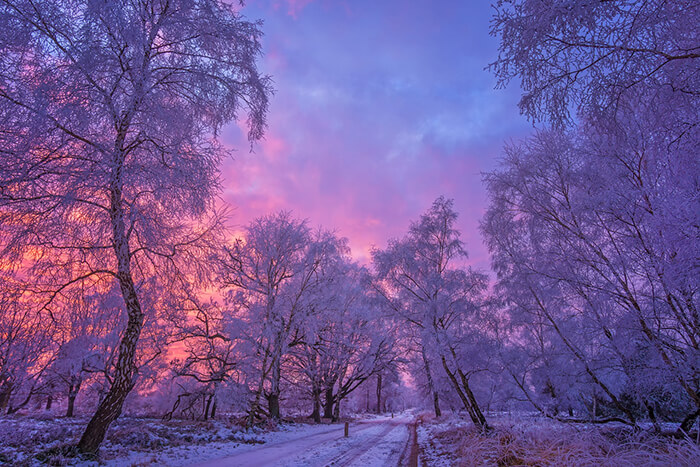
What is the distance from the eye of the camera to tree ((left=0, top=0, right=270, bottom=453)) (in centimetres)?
469

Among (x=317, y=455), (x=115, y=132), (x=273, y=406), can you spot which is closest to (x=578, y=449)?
(x=317, y=455)

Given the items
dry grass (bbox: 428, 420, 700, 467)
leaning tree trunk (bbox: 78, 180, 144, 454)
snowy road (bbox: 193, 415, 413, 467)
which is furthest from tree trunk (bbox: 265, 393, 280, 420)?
leaning tree trunk (bbox: 78, 180, 144, 454)

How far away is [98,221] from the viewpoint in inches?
244

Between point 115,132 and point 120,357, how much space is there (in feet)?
15.0

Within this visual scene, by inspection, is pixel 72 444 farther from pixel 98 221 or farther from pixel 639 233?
pixel 639 233

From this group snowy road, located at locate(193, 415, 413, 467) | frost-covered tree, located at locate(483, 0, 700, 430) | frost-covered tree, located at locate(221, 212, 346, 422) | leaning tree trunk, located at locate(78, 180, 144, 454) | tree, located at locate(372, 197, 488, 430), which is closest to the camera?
frost-covered tree, located at locate(483, 0, 700, 430)

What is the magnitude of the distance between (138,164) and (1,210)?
2.26 meters

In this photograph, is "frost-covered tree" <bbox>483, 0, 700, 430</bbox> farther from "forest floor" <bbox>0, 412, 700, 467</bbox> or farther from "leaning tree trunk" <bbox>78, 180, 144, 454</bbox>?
"leaning tree trunk" <bbox>78, 180, 144, 454</bbox>

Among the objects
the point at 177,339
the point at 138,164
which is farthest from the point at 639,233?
the point at 177,339

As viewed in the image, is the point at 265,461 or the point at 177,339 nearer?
the point at 265,461

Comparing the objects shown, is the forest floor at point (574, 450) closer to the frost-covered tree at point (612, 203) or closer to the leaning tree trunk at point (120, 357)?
the frost-covered tree at point (612, 203)

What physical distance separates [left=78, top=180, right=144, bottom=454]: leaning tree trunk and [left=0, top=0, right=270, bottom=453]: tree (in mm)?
22

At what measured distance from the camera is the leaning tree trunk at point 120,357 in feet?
19.7

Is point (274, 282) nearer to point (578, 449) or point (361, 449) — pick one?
point (361, 449)
